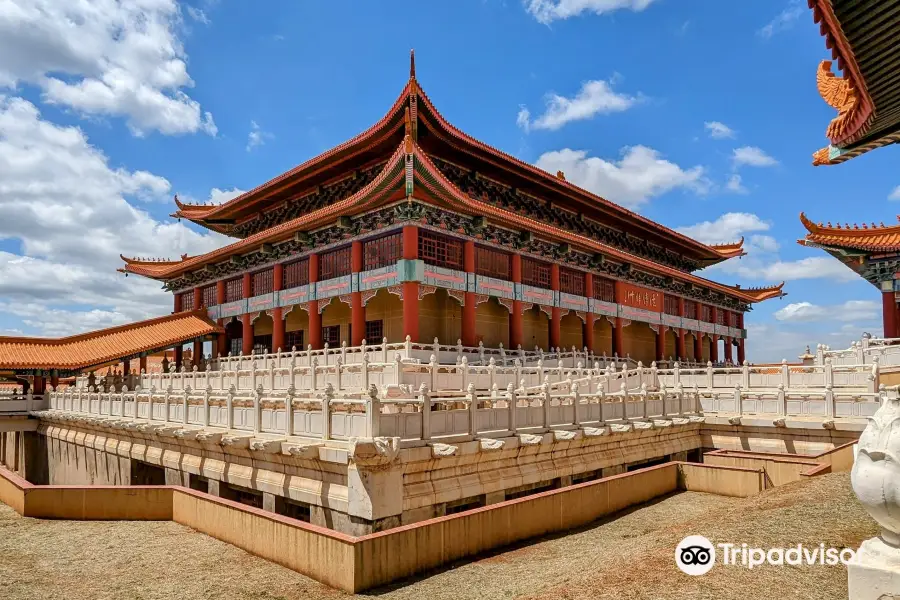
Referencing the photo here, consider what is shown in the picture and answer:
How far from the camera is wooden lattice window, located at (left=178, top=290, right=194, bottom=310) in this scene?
130 ft

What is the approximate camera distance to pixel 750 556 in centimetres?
754

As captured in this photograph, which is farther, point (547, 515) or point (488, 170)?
point (488, 170)

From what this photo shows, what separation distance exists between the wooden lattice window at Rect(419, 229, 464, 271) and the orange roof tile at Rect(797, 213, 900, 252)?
20.5 meters

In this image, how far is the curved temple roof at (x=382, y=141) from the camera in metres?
24.3

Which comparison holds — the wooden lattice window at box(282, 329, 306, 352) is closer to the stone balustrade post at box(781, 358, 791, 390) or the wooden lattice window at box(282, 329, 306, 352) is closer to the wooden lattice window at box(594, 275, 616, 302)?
the wooden lattice window at box(594, 275, 616, 302)

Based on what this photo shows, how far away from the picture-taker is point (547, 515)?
37.1 ft

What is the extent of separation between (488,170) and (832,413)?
1853 cm

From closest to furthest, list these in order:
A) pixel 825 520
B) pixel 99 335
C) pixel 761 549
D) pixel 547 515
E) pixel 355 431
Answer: pixel 761 549, pixel 825 520, pixel 355 431, pixel 547 515, pixel 99 335

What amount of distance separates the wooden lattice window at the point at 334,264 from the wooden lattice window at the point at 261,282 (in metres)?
4.67

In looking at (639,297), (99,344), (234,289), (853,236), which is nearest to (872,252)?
(853,236)


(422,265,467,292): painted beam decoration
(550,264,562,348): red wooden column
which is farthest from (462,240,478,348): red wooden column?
(550,264,562,348): red wooden column

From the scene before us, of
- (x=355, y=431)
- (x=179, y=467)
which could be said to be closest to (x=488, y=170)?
(x=179, y=467)

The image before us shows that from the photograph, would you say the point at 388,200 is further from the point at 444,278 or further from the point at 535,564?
the point at 535,564

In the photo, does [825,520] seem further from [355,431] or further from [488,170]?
[488,170]
